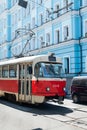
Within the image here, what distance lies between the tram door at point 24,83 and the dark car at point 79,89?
17.0 feet

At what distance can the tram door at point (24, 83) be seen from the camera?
63.7ft

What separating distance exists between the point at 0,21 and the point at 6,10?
19.9 feet

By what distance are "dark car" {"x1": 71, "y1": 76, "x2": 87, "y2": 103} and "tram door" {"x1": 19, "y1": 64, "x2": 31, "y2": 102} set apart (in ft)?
17.0

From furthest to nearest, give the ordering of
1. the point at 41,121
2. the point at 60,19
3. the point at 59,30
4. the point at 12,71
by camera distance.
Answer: the point at 59,30
the point at 60,19
the point at 12,71
the point at 41,121

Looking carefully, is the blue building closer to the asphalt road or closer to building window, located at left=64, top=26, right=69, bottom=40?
building window, located at left=64, top=26, right=69, bottom=40

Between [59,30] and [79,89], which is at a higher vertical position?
[59,30]

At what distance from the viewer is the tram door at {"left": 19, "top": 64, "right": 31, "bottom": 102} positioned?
1942cm

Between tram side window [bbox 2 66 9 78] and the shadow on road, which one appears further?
tram side window [bbox 2 66 9 78]

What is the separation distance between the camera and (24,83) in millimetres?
20031

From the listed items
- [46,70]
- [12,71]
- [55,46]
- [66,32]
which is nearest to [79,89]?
[12,71]

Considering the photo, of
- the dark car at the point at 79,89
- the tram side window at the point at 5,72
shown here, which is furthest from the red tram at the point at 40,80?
the dark car at the point at 79,89

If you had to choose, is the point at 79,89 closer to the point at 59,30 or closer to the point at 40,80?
the point at 40,80

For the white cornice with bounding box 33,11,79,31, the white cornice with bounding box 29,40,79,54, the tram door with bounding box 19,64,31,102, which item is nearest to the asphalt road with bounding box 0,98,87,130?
the tram door with bounding box 19,64,31,102

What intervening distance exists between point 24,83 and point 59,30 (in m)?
17.9
